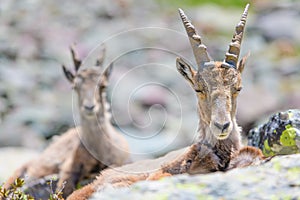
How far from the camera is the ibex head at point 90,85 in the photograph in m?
18.3

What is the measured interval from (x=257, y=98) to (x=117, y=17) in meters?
21.3

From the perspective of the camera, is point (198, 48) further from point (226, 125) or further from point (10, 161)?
point (10, 161)

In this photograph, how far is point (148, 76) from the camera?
158 feet

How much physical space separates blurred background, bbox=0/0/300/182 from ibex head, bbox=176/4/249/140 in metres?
12.9

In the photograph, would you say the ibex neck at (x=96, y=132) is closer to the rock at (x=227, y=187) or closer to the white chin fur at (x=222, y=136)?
the white chin fur at (x=222, y=136)

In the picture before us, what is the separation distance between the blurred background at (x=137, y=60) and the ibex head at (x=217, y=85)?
12886 millimetres

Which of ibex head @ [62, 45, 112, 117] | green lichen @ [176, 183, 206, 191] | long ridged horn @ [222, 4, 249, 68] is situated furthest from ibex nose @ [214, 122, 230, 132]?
ibex head @ [62, 45, 112, 117]

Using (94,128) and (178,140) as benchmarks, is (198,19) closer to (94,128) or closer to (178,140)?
(178,140)

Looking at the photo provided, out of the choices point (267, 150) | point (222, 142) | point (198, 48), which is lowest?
point (267, 150)

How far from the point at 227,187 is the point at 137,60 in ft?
149

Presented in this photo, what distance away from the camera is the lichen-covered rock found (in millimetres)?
10344

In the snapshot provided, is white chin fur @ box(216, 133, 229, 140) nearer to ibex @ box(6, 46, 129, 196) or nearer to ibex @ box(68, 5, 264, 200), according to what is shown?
ibex @ box(68, 5, 264, 200)

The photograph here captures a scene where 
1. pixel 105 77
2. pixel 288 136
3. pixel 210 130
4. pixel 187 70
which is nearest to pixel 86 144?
pixel 105 77

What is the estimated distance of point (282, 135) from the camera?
34.6 ft
